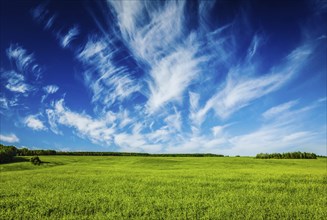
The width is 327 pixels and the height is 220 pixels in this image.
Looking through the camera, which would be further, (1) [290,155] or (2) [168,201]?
(1) [290,155]

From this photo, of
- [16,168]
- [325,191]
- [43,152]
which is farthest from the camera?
[43,152]

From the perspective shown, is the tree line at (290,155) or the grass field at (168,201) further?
the tree line at (290,155)

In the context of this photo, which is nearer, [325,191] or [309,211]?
[309,211]

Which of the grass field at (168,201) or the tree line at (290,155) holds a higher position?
the tree line at (290,155)

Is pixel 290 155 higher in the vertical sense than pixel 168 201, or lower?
higher

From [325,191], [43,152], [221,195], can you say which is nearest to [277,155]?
[325,191]

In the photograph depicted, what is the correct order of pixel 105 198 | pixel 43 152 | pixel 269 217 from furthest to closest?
pixel 43 152 → pixel 105 198 → pixel 269 217

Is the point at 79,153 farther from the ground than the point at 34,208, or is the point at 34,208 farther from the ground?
the point at 79,153

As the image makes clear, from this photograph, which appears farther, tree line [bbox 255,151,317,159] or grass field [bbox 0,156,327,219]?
tree line [bbox 255,151,317,159]

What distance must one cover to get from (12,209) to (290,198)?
1434cm

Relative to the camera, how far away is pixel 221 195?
578 inches

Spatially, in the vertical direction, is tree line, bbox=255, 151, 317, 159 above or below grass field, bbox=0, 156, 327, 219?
above

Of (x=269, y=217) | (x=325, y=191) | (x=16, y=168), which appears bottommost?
(x=269, y=217)

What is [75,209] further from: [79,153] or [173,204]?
[79,153]
